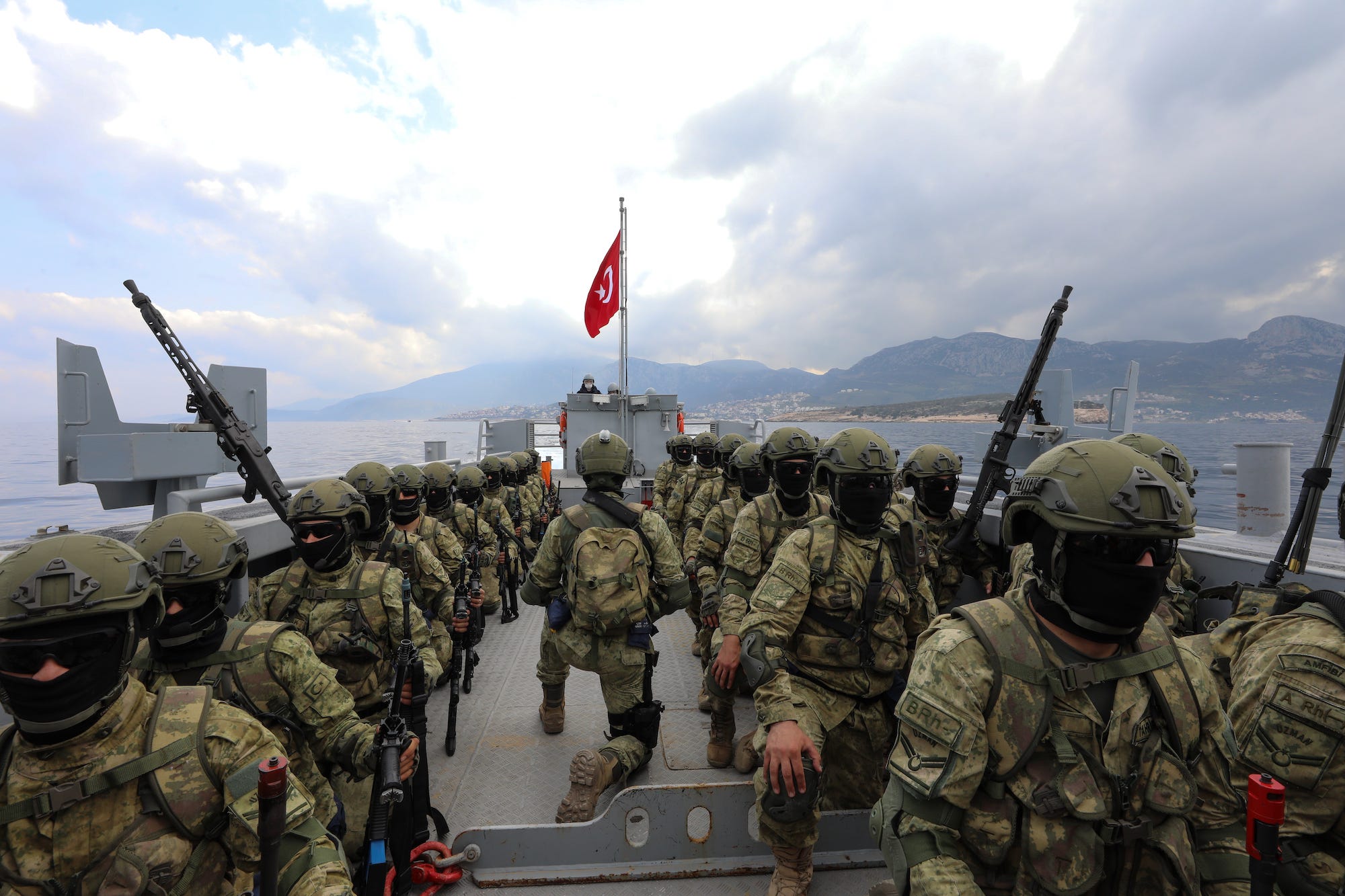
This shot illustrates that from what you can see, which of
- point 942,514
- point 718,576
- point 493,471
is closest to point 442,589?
point 718,576

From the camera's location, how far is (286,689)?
245 centimetres

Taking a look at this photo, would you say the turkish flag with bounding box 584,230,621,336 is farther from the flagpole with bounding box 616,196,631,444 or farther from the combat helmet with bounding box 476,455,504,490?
the combat helmet with bounding box 476,455,504,490

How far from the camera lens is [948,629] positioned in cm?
178

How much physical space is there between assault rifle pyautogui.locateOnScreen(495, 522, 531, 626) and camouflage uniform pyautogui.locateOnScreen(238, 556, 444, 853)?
4539 millimetres

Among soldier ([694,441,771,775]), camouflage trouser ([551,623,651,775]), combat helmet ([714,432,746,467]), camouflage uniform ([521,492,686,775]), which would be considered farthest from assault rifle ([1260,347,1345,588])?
combat helmet ([714,432,746,467])

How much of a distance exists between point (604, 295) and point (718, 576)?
13038 mm

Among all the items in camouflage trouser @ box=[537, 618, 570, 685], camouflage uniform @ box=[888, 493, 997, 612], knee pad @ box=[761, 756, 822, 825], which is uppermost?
camouflage uniform @ box=[888, 493, 997, 612]

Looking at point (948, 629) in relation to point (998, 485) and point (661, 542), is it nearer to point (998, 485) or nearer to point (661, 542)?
point (661, 542)

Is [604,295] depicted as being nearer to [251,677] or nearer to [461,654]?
[461,654]

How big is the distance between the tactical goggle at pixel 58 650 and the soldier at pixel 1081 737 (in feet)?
7.14

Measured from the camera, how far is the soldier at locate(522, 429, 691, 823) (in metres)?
4.19

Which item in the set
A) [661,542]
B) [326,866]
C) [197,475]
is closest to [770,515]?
[661,542]

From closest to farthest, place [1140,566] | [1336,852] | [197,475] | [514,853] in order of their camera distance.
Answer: [1140,566] < [1336,852] < [514,853] < [197,475]

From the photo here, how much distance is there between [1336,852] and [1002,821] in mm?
1191
